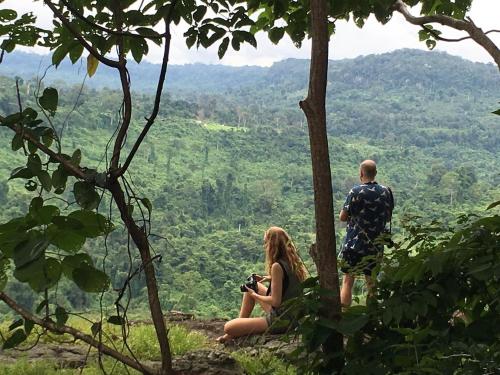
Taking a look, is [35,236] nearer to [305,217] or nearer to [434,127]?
[305,217]

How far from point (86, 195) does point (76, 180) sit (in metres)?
0.10

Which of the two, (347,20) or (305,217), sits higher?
(347,20)

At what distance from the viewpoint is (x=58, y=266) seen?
0.91 m

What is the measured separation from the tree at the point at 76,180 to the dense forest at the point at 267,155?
0.90 m

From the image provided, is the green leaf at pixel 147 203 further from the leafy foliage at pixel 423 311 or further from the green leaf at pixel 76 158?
the leafy foliage at pixel 423 311

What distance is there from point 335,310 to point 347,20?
73.0 inches

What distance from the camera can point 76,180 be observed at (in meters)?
1.24

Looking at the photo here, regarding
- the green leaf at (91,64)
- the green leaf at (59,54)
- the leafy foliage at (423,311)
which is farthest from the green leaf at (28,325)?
the green leaf at (91,64)

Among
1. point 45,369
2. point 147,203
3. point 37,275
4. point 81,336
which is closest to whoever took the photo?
point 37,275

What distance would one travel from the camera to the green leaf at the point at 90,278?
96cm

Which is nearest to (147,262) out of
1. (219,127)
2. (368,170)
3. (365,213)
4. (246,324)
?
(365,213)

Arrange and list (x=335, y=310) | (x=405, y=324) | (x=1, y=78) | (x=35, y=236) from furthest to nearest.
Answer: (x=1, y=78), (x=405, y=324), (x=335, y=310), (x=35, y=236)

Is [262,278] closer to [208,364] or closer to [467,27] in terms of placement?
[208,364]

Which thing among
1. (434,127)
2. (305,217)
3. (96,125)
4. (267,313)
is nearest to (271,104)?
(434,127)
